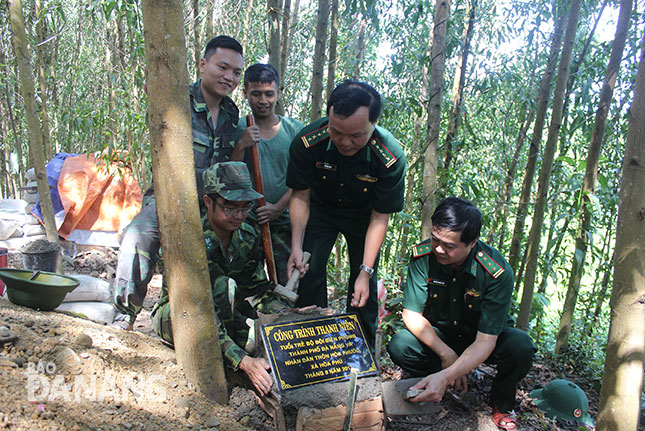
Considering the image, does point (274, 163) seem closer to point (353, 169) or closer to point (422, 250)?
point (353, 169)

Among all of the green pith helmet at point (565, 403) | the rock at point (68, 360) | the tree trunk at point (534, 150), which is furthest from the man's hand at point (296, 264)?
the tree trunk at point (534, 150)

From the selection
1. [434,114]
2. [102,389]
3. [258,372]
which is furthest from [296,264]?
[434,114]

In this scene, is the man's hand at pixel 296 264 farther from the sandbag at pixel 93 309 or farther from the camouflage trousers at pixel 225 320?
the sandbag at pixel 93 309

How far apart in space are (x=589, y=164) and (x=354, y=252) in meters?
1.98

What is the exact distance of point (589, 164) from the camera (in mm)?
3674

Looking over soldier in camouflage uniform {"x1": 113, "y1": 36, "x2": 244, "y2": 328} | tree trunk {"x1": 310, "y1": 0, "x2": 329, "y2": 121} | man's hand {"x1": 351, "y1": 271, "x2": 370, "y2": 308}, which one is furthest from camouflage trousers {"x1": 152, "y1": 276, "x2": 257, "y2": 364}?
tree trunk {"x1": 310, "y1": 0, "x2": 329, "y2": 121}

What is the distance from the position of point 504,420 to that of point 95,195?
17.9 ft

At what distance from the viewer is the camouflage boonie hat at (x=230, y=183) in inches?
101

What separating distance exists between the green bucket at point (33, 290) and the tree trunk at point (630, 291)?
2.67 metres

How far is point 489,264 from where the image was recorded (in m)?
2.85

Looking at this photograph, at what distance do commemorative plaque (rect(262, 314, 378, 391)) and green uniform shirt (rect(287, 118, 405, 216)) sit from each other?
762mm

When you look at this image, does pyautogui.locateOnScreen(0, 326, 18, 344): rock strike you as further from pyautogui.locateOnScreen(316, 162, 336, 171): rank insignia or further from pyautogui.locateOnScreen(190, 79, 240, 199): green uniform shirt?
pyautogui.locateOnScreen(316, 162, 336, 171): rank insignia

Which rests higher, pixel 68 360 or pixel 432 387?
pixel 68 360

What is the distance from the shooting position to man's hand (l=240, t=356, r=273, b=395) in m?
2.29
